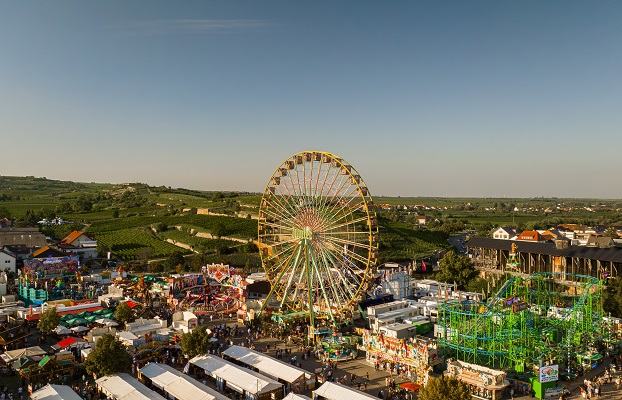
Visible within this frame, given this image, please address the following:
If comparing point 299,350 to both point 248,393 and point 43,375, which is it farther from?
point 43,375

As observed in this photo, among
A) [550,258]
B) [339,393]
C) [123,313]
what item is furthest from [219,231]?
[339,393]

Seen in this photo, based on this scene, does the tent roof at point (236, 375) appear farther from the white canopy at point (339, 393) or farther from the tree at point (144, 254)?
the tree at point (144, 254)

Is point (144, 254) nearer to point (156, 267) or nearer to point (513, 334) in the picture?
point (156, 267)

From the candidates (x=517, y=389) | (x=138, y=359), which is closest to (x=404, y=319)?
(x=517, y=389)

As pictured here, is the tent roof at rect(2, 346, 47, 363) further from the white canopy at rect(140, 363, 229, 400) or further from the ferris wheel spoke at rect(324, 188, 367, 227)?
the ferris wheel spoke at rect(324, 188, 367, 227)

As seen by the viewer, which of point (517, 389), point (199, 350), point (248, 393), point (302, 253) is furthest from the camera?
point (302, 253)

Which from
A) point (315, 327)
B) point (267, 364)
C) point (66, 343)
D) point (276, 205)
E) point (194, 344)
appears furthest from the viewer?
point (276, 205)

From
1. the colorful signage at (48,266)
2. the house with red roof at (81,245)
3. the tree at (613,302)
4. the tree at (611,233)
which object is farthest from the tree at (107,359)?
the tree at (611,233)

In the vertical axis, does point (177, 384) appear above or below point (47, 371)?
above
